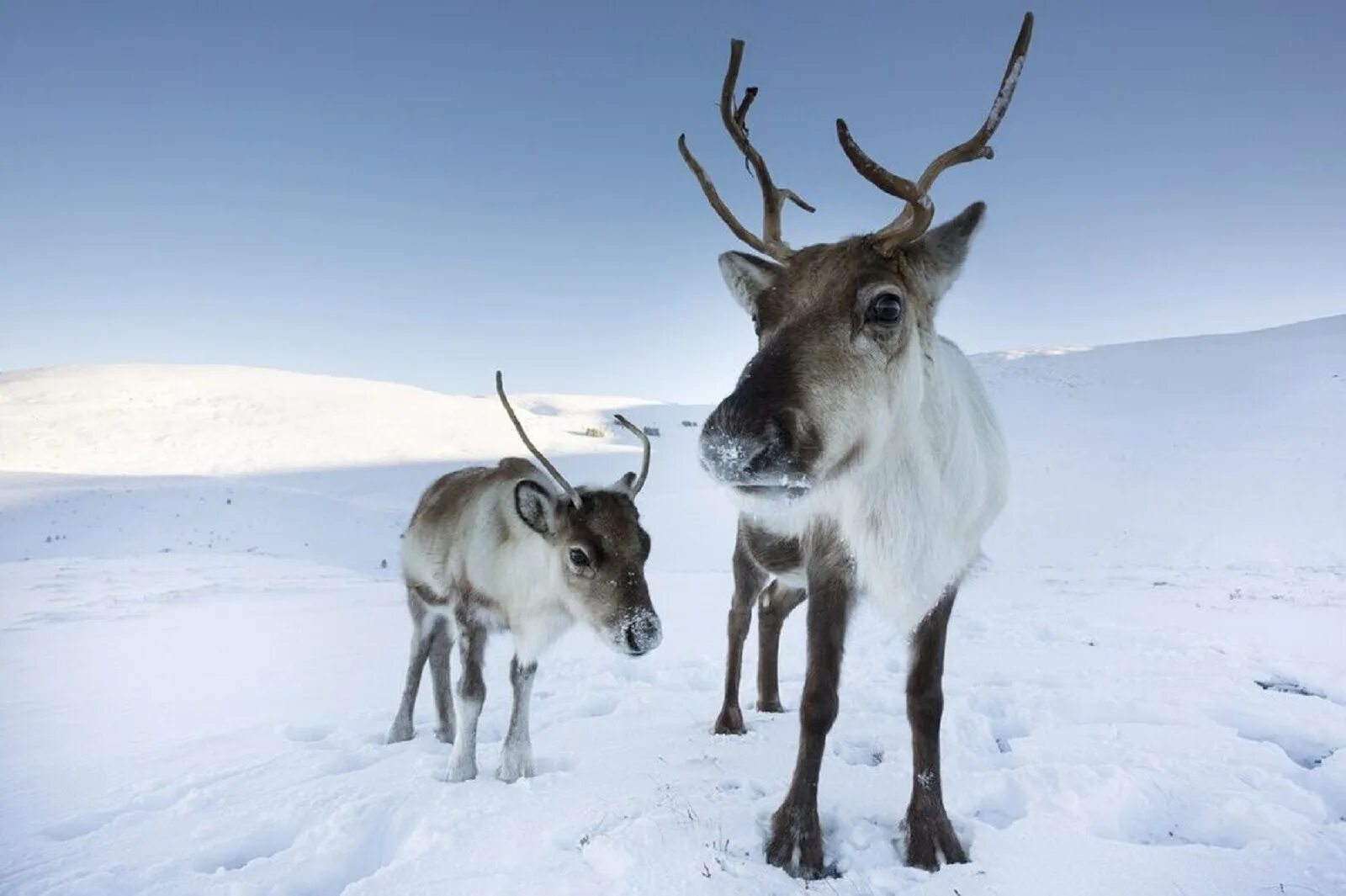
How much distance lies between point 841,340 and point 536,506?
2.43 metres

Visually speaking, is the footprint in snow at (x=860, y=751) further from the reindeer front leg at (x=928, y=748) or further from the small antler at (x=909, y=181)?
the small antler at (x=909, y=181)

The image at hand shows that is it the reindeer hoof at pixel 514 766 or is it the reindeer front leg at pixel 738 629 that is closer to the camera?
the reindeer hoof at pixel 514 766

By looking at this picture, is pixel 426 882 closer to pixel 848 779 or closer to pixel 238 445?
pixel 848 779

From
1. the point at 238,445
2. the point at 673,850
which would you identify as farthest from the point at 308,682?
the point at 238,445

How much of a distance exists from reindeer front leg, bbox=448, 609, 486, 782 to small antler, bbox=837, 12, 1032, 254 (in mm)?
3614

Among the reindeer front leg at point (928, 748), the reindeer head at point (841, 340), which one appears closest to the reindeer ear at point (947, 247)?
the reindeer head at point (841, 340)

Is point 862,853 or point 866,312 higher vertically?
point 866,312

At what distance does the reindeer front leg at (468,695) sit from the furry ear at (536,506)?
0.98 m

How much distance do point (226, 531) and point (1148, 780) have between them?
21.1m

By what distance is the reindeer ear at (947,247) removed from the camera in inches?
122

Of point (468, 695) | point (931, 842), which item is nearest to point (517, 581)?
point (468, 695)

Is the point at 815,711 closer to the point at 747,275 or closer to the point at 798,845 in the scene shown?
the point at 798,845

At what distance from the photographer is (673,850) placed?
10.4ft

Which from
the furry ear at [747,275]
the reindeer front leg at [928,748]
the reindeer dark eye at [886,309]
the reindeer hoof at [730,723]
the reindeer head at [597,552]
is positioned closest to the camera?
the reindeer dark eye at [886,309]
